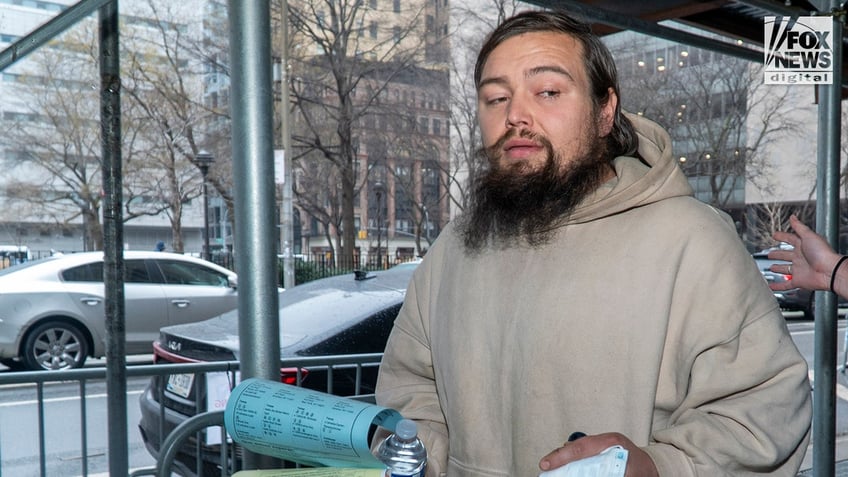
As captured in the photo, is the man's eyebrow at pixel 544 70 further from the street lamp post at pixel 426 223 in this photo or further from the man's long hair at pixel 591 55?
the street lamp post at pixel 426 223

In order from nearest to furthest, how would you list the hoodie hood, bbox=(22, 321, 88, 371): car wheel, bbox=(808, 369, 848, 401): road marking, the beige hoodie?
the beige hoodie, the hoodie hood, bbox=(808, 369, 848, 401): road marking, bbox=(22, 321, 88, 371): car wheel

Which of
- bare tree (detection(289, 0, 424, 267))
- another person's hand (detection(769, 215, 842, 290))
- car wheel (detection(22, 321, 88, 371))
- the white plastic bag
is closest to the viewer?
the white plastic bag

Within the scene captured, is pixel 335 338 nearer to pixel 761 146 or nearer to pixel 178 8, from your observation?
pixel 178 8

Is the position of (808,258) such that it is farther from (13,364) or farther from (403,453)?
(13,364)

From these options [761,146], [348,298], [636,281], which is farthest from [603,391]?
[761,146]

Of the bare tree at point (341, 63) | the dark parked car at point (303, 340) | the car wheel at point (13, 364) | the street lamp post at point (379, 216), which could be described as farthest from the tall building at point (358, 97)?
the dark parked car at point (303, 340)

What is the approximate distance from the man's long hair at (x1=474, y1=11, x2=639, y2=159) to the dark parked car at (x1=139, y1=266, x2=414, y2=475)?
9.98 ft

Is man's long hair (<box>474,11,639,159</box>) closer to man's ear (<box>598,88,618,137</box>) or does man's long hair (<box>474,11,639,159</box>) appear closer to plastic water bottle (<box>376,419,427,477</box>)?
man's ear (<box>598,88,618,137</box>)

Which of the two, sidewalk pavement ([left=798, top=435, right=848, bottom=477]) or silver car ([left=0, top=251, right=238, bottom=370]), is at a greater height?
silver car ([left=0, top=251, right=238, bottom=370])

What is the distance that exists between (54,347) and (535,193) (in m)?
9.13

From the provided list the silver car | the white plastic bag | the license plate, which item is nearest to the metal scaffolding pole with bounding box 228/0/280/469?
the white plastic bag

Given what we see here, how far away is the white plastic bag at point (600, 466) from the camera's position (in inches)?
43.6

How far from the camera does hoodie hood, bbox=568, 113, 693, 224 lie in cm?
152

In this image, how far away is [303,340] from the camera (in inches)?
210
